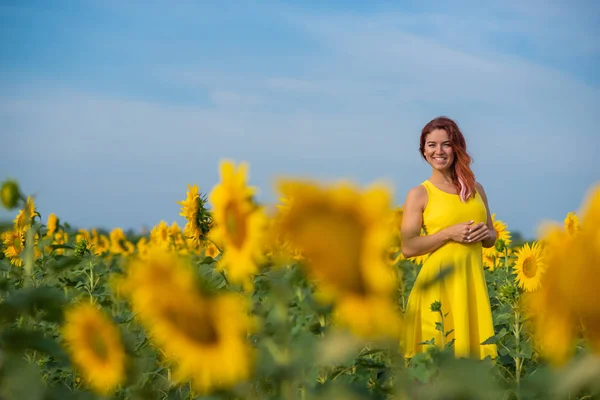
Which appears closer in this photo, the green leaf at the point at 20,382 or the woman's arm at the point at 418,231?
the green leaf at the point at 20,382

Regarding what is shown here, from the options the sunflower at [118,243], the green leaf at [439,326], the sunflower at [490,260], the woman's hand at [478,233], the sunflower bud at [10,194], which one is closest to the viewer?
the sunflower bud at [10,194]

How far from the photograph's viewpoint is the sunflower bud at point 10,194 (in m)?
1.91

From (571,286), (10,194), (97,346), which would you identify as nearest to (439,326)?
(10,194)

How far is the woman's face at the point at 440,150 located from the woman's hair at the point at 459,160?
25 millimetres

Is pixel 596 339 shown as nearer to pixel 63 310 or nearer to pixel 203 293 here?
pixel 203 293

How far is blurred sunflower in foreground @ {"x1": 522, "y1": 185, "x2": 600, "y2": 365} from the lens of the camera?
81 centimetres

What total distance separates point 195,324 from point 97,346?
16.3 inches

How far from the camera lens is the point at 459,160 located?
3574 millimetres

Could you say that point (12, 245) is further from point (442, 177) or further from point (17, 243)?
point (442, 177)

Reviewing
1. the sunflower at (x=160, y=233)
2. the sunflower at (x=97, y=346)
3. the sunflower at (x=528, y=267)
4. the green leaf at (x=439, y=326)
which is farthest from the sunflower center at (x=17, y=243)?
the sunflower at (x=97, y=346)

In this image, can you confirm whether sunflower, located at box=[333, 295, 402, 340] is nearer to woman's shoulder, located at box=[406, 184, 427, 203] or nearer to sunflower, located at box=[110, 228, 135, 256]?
woman's shoulder, located at box=[406, 184, 427, 203]

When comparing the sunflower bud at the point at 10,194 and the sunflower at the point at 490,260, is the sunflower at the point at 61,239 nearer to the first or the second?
the sunflower at the point at 490,260

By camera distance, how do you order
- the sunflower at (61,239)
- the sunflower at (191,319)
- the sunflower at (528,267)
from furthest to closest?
the sunflower at (61,239) → the sunflower at (528,267) → the sunflower at (191,319)

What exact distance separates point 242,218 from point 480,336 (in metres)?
2.54
